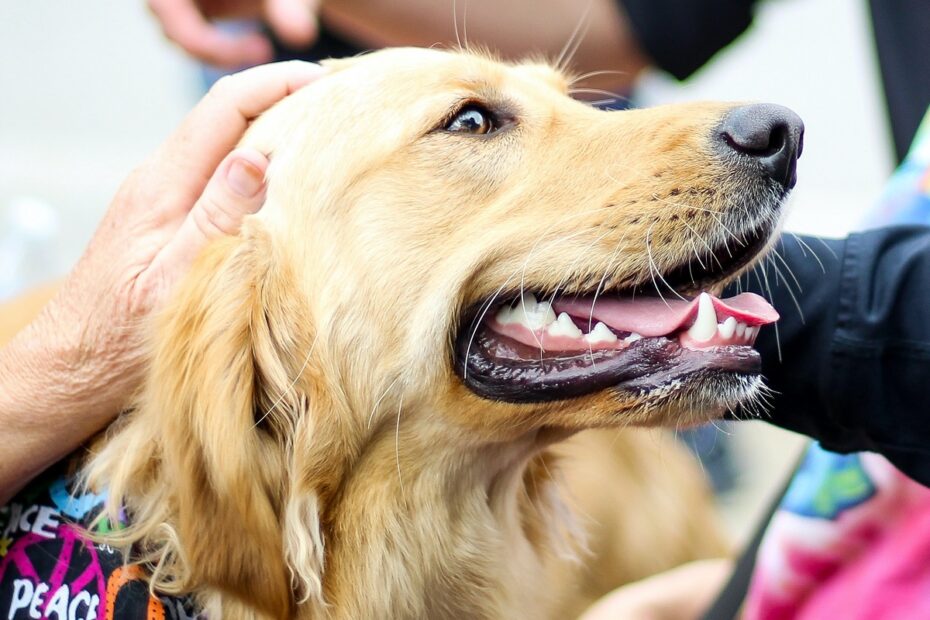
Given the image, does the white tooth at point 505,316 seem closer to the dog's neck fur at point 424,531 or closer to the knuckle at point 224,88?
the dog's neck fur at point 424,531

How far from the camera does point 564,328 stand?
1776 mm

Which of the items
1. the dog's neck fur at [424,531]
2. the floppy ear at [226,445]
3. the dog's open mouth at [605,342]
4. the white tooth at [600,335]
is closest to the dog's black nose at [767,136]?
the dog's open mouth at [605,342]

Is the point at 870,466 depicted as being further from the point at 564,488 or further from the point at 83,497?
the point at 83,497

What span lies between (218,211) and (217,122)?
0.65 ft

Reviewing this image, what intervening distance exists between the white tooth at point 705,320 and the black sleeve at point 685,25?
4.98 feet

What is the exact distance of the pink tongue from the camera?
167 cm

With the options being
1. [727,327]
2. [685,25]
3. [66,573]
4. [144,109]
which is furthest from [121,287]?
[144,109]

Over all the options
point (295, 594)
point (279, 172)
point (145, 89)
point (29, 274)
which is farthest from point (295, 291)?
point (145, 89)

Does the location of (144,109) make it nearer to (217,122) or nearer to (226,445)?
(217,122)

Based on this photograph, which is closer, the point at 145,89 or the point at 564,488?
the point at 564,488

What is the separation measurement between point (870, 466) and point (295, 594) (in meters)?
1.23

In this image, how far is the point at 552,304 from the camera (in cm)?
182

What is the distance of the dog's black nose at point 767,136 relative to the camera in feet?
5.51

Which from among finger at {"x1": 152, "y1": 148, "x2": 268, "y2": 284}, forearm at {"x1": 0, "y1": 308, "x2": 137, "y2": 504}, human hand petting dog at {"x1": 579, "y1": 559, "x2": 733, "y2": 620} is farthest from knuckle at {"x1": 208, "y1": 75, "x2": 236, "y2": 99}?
human hand petting dog at {"x1": 579, "y1": 559, "x2": 733, "y2": 620}
